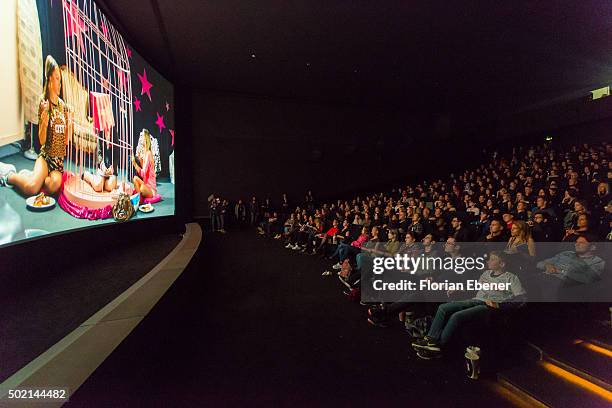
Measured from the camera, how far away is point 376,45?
7.77 metres

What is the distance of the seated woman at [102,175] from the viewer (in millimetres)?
4418

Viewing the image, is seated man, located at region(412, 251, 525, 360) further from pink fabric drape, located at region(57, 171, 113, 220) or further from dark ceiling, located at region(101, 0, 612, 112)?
dark ceiling, located at region(101, 0, 612, 112)

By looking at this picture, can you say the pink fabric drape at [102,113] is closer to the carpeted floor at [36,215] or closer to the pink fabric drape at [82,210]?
the pink fabric drape at [82,210]

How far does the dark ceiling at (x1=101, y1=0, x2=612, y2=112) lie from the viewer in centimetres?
623

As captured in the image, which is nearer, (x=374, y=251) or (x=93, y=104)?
(x=93, y=104)

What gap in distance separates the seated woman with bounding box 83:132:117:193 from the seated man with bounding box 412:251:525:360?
15.6ft

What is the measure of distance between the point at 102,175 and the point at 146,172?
2195mm

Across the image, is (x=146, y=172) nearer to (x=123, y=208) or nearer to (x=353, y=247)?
(x=123, y=208)

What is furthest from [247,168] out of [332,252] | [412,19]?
[412,19]

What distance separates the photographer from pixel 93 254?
477 centimetres

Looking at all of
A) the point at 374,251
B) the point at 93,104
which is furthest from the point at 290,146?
the point at 374,251

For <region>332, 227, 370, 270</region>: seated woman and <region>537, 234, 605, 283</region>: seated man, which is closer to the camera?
<region>537, 234, 605, 283</region>: seated man

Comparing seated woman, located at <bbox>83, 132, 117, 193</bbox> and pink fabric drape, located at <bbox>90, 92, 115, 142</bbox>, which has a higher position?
pink fabric drape, located at <bbox>90, 92, 115, 142</bbox>

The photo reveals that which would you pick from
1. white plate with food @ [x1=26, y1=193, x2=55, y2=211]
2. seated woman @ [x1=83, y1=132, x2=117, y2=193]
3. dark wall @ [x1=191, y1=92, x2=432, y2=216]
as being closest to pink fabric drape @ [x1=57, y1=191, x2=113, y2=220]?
white plate with food @ [x1=26, y1=193, x2=55, y2=211]
